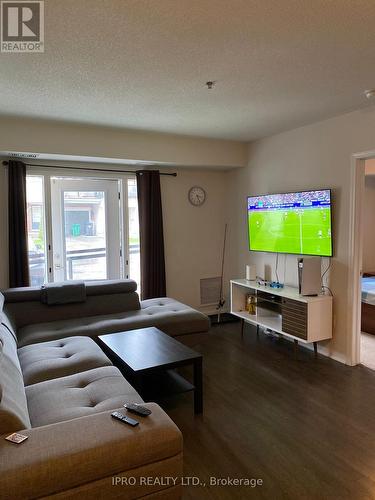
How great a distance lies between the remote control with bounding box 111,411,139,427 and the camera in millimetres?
1605

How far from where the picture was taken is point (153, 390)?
2.72 meters

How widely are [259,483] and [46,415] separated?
4.03 feet

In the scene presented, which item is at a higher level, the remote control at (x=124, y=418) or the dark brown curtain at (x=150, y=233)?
the dark brown curtain at (x=150, y=233)

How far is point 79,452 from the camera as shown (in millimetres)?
1430

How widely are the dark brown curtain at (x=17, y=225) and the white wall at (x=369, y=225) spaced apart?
5.04 metres

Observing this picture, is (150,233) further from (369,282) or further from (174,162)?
(369,282)

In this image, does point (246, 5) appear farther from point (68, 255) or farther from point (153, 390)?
point (68, 255)

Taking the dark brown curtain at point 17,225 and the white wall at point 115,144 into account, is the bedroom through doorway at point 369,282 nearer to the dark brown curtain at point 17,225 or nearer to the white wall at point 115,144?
the white wall at point 115,144

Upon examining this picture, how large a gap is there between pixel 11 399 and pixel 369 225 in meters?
5.76

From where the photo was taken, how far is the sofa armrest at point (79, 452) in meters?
1.33

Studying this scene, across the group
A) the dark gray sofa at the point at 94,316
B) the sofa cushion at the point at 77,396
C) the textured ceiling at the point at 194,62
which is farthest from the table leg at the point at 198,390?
the textured ceiling at the point at 194,62

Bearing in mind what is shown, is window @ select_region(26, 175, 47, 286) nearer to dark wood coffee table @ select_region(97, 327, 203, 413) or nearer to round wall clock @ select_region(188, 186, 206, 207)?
dark wood coffee table @ select_region(97, 327, 203, 413)

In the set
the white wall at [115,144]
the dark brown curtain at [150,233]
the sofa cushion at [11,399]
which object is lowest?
the sofa cushion at [11,399]

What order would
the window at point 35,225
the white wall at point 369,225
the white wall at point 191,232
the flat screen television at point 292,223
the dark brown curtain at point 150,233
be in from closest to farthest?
the flat screen television at point 292,223 < the window at point 35,225 < the dark brown curtain at point 150,233 < the white wall at point 191,232 < the white wall at point 369,225
